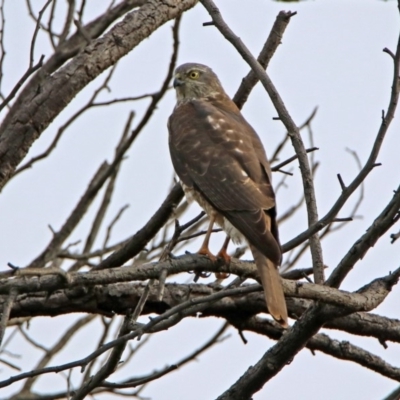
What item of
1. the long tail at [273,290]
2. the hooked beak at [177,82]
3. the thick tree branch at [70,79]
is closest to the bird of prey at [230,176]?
the long tail at [273,290]

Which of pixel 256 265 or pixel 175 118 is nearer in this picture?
pixel 256 265

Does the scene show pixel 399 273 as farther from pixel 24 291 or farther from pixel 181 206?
pixel 181 206

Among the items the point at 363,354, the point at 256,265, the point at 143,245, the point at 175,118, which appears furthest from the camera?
the point at 175,118

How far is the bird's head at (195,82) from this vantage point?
22.6 ft

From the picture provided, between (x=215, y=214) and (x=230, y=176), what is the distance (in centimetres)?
27

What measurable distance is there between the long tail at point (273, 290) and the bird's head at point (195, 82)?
2.82m

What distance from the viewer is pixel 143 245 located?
512 cm

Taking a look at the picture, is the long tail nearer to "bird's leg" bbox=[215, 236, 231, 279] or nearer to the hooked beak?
"bird's leg" bbox=[215, 236, 231, 279]

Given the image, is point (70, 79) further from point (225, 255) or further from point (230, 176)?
point (225, 255)

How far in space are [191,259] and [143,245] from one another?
1.14 m

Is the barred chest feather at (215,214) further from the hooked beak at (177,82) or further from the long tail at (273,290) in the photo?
the hooked beak at (177,82)

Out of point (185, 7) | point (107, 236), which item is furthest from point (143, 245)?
point (185, 7)

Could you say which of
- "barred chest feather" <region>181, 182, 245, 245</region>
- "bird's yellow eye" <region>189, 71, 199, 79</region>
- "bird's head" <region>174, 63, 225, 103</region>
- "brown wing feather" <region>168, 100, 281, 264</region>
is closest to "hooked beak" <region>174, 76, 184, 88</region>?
"bird's head" <region>174, 63, 225, 103</region>

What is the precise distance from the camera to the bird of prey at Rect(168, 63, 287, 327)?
4.45 m
